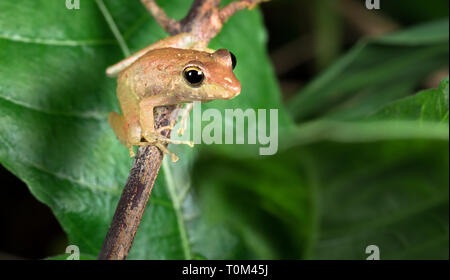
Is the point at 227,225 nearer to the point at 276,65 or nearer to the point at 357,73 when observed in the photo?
the point at 357,73

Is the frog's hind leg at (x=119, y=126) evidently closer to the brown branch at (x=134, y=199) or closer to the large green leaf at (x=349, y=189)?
the brown branch at (x=134, y=199)

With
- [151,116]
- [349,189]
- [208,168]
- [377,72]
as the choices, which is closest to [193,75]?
[151,116]

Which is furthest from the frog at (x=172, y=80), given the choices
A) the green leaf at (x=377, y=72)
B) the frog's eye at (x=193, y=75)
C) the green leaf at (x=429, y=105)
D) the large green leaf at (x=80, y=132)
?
the green leaf at (x=377, y=72)

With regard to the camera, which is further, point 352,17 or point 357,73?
point 352,17

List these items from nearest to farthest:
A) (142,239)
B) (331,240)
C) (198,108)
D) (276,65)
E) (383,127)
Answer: (383,127), (331,240), (142,239), (198,108), (276,65)

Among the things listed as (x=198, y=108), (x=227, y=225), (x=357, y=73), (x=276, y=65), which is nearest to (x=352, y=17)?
(x=276, y=65)

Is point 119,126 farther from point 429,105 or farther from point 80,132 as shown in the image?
point 429,105
